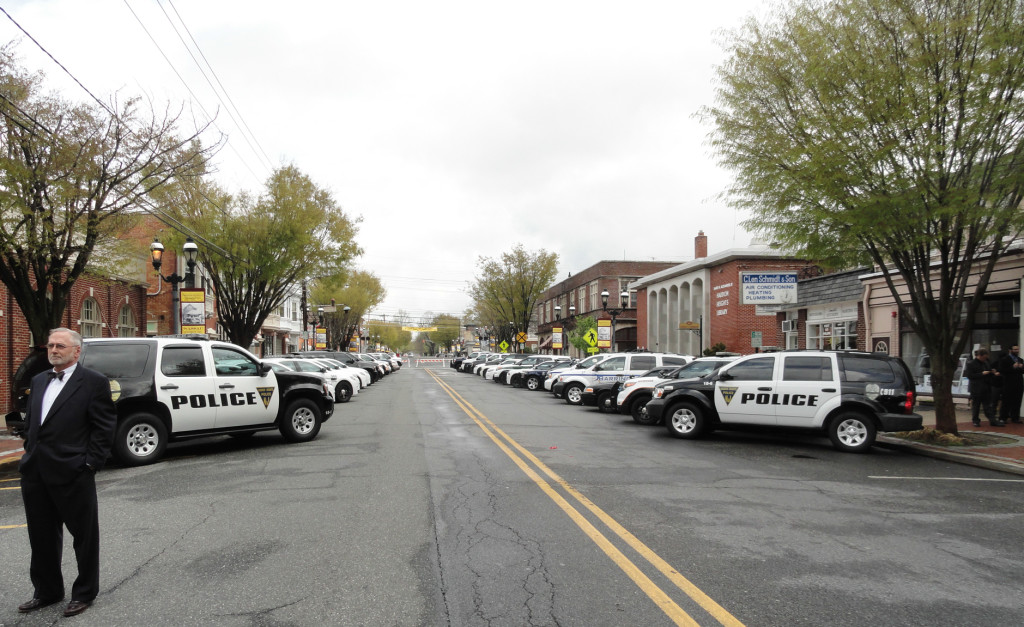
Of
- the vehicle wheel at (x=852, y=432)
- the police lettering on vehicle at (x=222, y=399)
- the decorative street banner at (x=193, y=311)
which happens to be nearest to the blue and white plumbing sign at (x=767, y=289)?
the vehicle wheel at (x=852, y=432)

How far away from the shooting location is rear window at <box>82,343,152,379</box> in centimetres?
1045

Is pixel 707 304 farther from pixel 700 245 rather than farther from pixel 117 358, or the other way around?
pixel 117 358

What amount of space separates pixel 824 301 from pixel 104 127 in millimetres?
22064

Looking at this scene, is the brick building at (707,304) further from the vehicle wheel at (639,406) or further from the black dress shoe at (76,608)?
the black dress shoe at (76,608)

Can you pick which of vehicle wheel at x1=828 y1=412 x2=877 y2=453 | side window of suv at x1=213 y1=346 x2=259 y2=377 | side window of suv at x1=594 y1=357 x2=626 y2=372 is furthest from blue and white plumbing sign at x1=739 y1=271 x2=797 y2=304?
side window of suv at x1=213 y1=346 x2=259 y2=377

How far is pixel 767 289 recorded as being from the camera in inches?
903

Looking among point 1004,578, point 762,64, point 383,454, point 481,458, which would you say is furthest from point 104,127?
point 1004,578

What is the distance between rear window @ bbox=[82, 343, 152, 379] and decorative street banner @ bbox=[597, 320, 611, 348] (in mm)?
26757

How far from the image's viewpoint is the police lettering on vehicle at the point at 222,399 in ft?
35.9

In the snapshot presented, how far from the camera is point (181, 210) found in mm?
25422

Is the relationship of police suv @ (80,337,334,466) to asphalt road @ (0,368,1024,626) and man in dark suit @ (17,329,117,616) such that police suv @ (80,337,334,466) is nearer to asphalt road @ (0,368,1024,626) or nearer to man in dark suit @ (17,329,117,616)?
asphalt road @ (0,368,1024,626)

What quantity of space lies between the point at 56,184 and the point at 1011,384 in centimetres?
1935

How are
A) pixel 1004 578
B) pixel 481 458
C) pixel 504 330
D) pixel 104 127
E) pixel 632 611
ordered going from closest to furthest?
1. pixel 632 611
2. pixel 1004 578
3. pixel 481 458
4. pixel 104 127
5. pixel 504 330

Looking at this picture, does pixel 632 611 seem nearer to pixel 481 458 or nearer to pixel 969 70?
pixel 481 458
